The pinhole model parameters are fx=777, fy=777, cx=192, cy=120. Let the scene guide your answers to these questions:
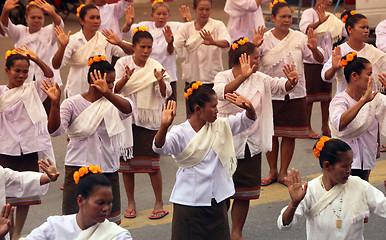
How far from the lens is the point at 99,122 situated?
6.43m

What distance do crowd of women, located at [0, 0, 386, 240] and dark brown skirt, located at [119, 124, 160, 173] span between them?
11 millimetres

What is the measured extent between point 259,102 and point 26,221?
259cm

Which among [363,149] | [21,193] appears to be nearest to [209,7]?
[363,149]

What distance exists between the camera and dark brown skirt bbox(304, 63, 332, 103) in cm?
1026

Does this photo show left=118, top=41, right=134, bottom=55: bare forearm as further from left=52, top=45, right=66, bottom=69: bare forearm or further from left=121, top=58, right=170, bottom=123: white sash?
left=121, top=58, right=170, bottom=123: white sash

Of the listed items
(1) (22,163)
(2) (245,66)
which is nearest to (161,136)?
(2) (245,66)

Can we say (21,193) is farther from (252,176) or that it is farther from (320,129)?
(320,129)

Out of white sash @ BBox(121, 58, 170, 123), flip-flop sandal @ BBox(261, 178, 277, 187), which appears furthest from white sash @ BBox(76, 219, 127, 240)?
flip-flop sandal @ BBox(261, 178, 277, 187)

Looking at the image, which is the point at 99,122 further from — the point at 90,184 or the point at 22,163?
the point at 90,184

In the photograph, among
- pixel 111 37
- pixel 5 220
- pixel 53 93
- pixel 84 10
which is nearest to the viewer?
pixel 5 220

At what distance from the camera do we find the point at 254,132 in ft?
23.2

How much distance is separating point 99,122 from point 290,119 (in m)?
2.94

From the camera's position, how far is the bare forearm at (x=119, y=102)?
6328 mm

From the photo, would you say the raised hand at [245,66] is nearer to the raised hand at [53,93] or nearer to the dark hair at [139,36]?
the dark hair at [139,36]
